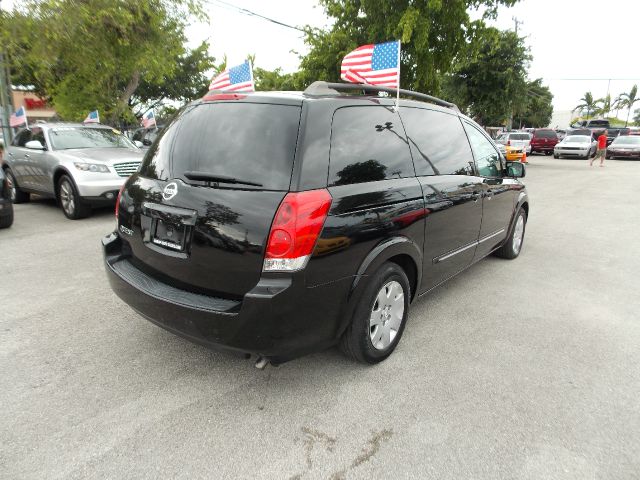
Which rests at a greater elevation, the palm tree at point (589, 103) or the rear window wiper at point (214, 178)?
the palm tree at point (589, 103)

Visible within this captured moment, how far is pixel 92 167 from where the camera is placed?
7.17 m

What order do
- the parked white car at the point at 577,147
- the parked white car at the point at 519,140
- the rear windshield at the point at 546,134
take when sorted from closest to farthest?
the parked white car at the point at 577,147, the parked white car at the point at 519,140, the rear windshield at the point at 546,134

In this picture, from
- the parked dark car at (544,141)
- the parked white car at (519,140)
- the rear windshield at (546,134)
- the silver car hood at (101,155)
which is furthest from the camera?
the rear windshield at (546,134)

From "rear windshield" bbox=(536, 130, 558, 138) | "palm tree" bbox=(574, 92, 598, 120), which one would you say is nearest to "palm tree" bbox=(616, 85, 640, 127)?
"palm tree" bbox=(574, 92, 598, 120)

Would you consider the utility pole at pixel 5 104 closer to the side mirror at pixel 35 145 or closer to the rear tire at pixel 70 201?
the side mirror at pixel 35 145

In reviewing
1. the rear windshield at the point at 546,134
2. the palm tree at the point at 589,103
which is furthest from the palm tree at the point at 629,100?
the rear windshield at the point at 546,134

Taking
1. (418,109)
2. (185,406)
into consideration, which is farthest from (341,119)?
(185,406)

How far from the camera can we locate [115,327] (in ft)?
11.6

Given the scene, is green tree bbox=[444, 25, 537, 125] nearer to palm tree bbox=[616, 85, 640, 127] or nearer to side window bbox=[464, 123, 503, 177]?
side window bbox=[464, 123, 503, 177]

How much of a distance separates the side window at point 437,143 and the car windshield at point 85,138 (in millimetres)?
6523

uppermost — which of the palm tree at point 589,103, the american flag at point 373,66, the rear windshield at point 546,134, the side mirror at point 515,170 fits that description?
the palm tree at point 589,103

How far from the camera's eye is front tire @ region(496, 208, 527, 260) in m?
5.34

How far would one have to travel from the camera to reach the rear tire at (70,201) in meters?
7.16

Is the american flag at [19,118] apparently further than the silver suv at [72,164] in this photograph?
Yes
